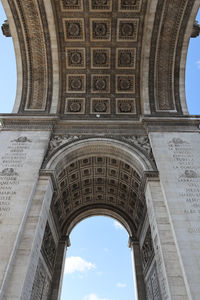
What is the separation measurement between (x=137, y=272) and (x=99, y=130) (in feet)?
28.6

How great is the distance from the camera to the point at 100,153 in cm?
1168

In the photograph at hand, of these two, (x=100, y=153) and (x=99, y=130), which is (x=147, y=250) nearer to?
(x=100, y=153)

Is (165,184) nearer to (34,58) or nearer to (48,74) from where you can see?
(48,74)

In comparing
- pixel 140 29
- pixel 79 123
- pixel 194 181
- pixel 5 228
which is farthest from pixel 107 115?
pixel 5 228

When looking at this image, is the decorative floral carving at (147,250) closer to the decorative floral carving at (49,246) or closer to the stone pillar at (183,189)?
the stone pillar at (183,189)

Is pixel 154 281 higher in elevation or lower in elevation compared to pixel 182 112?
lower

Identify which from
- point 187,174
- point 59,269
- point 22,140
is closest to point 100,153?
point 22,140

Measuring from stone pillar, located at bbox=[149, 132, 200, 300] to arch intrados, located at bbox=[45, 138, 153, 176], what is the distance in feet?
2.95

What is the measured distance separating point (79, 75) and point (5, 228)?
10517 millimetres

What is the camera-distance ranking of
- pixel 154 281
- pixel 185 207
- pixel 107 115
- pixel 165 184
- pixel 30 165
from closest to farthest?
pixel 185 207, pixel 165 184, pixel 30 165, pixel 154 281, pixel 107 115

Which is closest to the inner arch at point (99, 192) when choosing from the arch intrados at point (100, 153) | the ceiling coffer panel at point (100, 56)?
the arch intrados at point (100, 153)

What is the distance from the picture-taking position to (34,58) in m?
13.4

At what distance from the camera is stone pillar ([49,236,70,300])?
11.8m

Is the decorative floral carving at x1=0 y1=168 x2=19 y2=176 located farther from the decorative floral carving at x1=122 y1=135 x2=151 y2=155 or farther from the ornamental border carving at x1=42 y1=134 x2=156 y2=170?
the decorative floral carving at x1=122 y1=135 x2=151 y2=155
